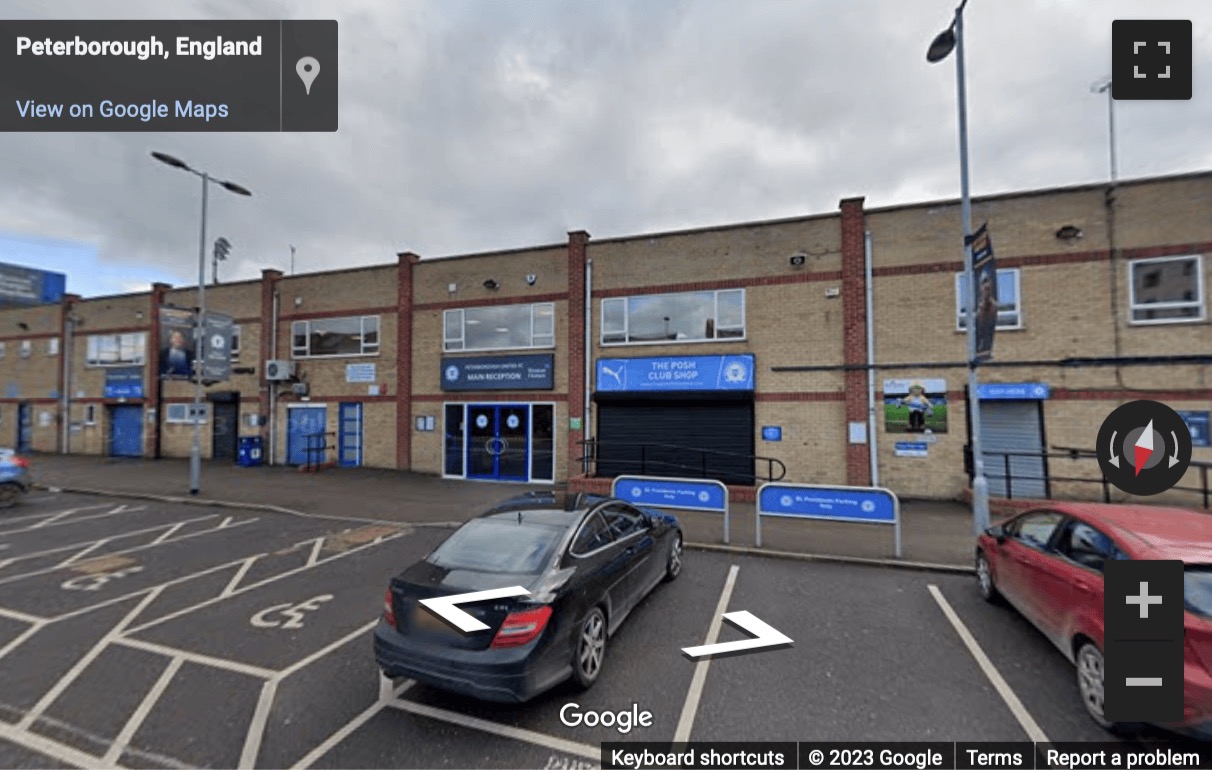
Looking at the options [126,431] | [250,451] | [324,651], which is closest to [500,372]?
[250,451]

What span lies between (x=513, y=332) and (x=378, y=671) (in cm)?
1184

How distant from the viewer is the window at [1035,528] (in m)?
4.80

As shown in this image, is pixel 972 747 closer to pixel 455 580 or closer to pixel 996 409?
pixel 455 580

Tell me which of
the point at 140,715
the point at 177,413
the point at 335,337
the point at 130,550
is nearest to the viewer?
the point at 140,715

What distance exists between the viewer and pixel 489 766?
125 inches

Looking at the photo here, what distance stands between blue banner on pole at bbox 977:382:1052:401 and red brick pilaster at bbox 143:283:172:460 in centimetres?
2845

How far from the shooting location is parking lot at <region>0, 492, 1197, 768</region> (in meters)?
3.41

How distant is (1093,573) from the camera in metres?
3.89

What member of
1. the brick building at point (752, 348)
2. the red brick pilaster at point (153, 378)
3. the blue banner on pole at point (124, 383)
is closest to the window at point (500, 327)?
the brick building at point (752, 348)

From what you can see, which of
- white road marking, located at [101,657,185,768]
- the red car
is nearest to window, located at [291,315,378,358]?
white road marking, located at [101,657,185,768]

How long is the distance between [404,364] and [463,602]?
46.3 ft

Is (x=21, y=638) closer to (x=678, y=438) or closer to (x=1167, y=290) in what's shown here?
(x=678, y=438)

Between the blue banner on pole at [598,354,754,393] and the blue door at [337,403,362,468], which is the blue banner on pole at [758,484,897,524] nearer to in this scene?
the blue banner on pole at [598,354,754,393]

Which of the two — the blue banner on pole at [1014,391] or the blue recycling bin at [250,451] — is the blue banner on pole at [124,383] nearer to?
the blue recycling bin at [250,451]
